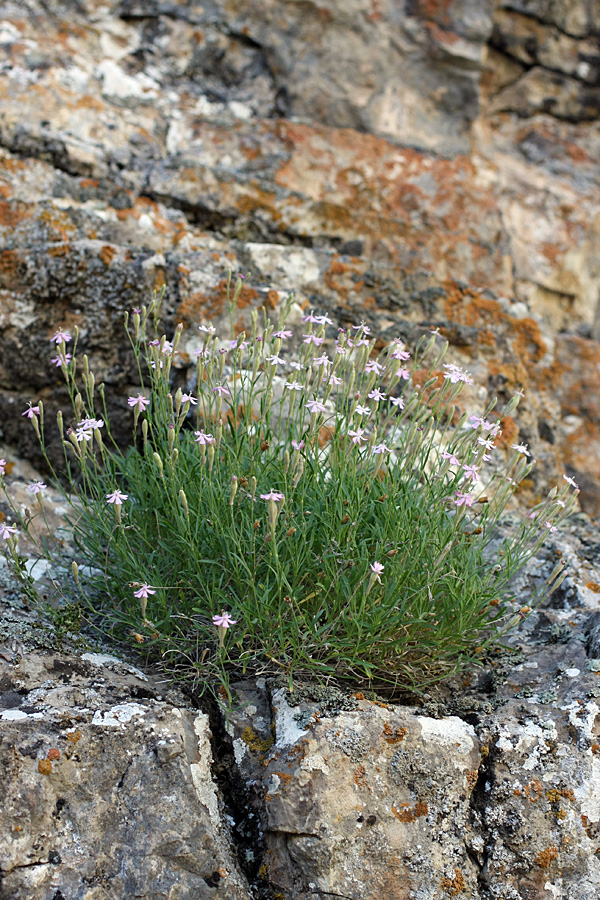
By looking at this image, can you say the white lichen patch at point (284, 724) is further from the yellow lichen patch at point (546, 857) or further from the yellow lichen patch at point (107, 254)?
the yellow lichen patch at point (107, 254)

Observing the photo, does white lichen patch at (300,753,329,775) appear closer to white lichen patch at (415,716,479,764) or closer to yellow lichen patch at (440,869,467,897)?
white lichen patch at (415,716,479,764)

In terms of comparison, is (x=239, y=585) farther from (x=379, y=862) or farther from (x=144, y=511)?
(x=379, y=862)

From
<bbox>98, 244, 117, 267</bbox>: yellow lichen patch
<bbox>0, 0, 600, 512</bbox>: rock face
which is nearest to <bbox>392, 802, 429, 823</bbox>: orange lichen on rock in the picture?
<bbox>0, 0, 600, 512</bbox>: rock face

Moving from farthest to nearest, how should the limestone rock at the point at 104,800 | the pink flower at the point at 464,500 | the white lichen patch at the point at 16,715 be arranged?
the pink flower at the point at 464,500
the white lichen patch at the point at 16,715
the limestone rock at the point at 104,800

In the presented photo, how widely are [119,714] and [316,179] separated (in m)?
3.71

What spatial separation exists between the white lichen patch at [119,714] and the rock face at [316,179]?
1936 mm

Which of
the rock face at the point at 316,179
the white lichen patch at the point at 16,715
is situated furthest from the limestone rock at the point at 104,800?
the rock face at the point at 316,179

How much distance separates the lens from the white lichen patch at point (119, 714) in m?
2.22

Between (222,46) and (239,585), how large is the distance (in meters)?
4.17

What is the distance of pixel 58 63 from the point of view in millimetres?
4555

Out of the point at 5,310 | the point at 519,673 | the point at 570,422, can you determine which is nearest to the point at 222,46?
the point at 5,310

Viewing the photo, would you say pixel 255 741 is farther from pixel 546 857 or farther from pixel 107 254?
pixel 107 254

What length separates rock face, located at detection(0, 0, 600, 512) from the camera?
3.95 m

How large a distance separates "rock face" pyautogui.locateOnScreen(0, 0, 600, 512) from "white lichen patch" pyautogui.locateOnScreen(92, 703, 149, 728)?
194 centimetres
